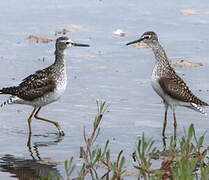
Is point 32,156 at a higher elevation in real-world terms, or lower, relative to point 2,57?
lower

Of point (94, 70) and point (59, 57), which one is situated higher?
point (59, 57)

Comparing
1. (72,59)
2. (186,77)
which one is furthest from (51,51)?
(186,77)

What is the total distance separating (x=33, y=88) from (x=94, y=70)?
10.5 ft

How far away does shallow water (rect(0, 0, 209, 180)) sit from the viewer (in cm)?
1293

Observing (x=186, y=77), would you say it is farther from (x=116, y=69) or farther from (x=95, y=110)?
(x=95, y=110)

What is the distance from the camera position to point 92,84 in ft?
53.0

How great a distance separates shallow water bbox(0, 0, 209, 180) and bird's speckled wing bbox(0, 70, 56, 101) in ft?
1.53

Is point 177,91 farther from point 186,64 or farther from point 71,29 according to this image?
point 71,29

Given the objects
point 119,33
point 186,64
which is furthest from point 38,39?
point 186,64

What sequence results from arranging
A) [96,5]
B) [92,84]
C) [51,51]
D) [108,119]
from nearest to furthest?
[108,119] → [92,84] → [51,51] → [96,5]

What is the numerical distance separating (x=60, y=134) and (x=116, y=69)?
413cm

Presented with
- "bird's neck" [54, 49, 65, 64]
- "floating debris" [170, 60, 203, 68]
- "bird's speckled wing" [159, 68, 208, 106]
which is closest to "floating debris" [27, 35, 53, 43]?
"floating debris" [170, 60, 203, 68]

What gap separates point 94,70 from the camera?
56.0 ft

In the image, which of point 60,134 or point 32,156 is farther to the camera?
point 60,134
